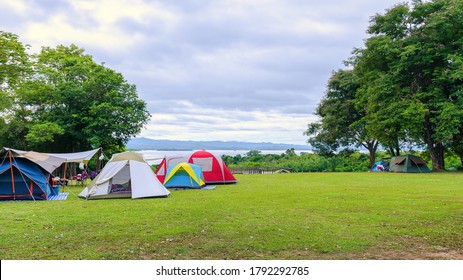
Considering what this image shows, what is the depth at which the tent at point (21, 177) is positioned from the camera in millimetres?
13250

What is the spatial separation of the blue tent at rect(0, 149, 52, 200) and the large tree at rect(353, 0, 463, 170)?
857 inches

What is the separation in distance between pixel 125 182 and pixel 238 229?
24.9 ft

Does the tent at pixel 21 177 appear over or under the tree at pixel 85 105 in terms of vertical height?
under

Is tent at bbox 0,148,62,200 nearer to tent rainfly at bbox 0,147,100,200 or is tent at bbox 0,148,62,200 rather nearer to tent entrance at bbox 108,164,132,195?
tent rainfly at bbox 0,147,100,200

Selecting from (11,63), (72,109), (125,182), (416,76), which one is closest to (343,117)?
(416,76)

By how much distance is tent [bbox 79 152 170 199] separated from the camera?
1359 cm

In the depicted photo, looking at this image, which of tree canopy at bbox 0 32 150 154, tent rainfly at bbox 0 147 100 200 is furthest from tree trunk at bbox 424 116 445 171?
tent rainfly at bbox 0 147 100 200

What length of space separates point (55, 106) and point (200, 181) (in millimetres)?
16229

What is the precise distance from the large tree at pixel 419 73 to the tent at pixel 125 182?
18.2 m

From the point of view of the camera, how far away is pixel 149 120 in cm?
2834

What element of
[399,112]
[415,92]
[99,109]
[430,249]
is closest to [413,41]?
[415,92]

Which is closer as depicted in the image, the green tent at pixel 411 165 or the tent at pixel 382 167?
the green tent at pixel 411 165

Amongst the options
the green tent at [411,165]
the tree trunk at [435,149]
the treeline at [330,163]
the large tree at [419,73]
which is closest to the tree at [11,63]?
the treeline at [330,163]

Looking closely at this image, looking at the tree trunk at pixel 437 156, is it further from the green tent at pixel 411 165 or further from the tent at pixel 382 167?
the tent at pixel 382 167
